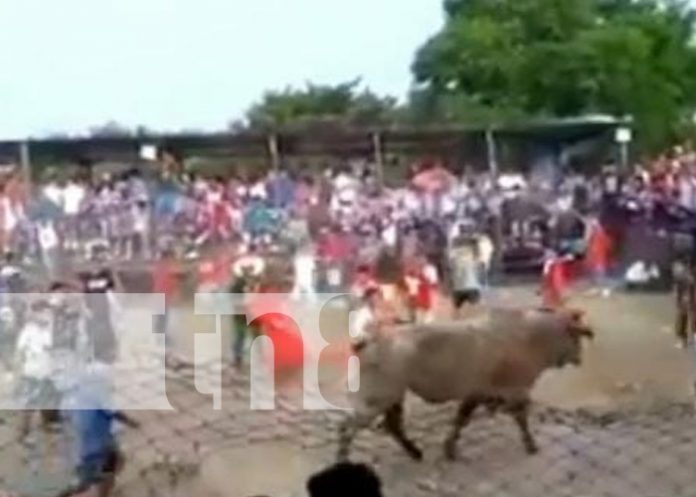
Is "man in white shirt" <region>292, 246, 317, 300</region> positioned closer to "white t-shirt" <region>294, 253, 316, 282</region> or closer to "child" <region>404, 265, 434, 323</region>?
"white t-shirt" <region>294, 253, 316, 282</region>

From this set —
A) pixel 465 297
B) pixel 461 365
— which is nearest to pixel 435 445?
pixel 461 365

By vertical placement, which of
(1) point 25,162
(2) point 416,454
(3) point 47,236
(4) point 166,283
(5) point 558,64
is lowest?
(2) point 416,454

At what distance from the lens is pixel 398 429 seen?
361cm

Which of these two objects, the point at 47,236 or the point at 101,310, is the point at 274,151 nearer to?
the point at 47,236

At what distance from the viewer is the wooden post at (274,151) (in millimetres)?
4148

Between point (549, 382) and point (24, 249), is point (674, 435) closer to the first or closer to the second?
point (549, 382)

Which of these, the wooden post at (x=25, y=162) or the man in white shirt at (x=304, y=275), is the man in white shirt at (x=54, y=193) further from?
the man in white shirt at (x=304, y=275)

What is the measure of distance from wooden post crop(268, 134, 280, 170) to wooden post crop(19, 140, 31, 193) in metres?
0.56

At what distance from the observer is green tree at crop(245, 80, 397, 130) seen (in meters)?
4.38

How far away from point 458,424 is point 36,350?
835 mm

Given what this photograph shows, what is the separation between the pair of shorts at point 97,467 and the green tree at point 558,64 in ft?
6.78

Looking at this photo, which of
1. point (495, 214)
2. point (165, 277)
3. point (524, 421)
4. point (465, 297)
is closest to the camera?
point (524, 421)

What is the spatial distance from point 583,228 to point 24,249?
151 centimetres

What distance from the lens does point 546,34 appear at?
6000 mm
